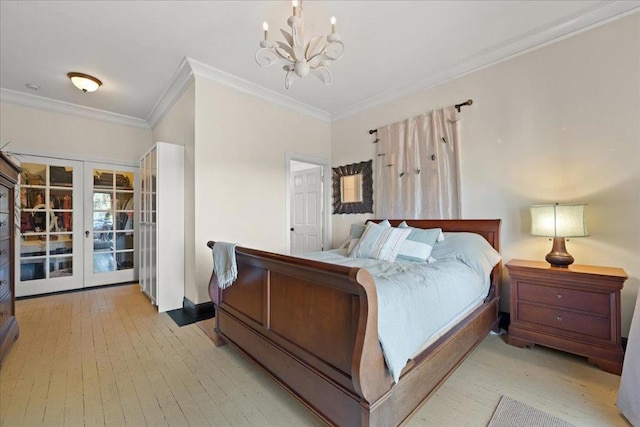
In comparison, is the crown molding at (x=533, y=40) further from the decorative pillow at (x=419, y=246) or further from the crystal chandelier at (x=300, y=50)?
the decorative pillow at (x=419, y=246)

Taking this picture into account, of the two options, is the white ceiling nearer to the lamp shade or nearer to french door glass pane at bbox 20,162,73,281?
french door glass pane at bbox 20,162,73,281

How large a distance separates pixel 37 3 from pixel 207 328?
3.07 metres

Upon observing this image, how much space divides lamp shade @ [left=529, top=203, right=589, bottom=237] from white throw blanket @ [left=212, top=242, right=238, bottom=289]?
253 cm

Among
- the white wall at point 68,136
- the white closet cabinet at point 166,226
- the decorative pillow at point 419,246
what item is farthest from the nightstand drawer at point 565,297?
the white wall at point 68,136

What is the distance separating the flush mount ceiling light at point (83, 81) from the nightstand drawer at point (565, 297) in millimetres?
5020

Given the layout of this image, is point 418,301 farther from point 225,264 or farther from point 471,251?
point 225,264

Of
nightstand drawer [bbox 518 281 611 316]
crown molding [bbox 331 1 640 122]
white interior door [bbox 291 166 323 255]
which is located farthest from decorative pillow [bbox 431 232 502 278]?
white interior door [bbox 291 166 323 255]

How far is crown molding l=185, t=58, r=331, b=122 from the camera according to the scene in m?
3.00

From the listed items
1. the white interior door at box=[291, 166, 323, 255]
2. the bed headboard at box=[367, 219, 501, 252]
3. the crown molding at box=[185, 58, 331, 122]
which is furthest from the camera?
the white interior door at box=[291, 166, 323, 255]

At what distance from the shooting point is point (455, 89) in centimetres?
308

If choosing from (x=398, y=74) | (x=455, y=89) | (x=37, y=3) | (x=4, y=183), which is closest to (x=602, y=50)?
(x=455, y=89)

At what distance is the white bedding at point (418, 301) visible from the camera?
1.27 meters

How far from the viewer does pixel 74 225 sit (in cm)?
404

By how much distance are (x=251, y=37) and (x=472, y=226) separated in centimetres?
291
